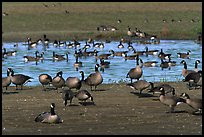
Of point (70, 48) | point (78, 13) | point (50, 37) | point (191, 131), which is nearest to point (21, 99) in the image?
point (191, 131)

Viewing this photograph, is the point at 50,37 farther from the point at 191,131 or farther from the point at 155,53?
the point at 191,131

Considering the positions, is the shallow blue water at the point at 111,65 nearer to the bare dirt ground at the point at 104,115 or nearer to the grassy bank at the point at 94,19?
the grassy bank at the point at 94,19

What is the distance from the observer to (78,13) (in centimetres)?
6003

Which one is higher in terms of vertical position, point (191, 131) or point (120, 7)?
point (120, 7)

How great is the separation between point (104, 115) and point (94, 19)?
136 feet

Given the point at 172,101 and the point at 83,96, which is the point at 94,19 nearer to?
the point at 83,96

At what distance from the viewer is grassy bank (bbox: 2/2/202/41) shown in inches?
1944

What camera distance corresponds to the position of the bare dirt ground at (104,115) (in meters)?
14.3

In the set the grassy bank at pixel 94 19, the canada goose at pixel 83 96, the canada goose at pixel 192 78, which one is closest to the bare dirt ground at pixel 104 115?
the canada goose at pixel 83 96

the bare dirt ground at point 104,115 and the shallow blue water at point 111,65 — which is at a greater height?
the shallow blue water at point 111,65

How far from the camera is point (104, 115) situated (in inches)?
642

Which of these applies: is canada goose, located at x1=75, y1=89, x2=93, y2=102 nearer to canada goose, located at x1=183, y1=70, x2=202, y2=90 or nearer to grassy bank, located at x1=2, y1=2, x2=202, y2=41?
canada goose, located at x1=183, y1=70, x2=202, y2=90

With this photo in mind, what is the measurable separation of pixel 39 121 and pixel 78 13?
45.2 metres

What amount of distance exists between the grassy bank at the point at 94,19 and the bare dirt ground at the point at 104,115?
28.0 m
